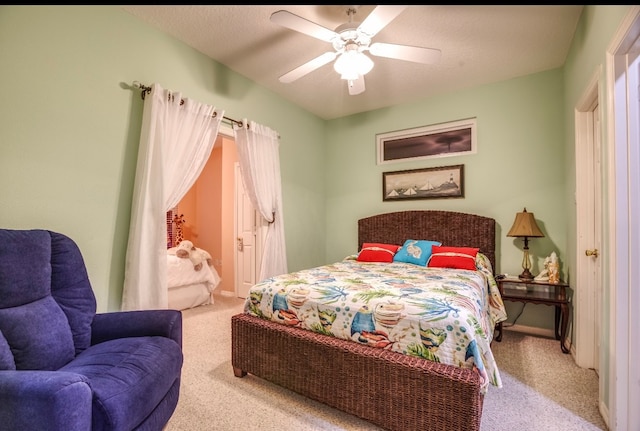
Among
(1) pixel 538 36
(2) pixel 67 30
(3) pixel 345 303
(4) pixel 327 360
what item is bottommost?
(4) pixel 327 360

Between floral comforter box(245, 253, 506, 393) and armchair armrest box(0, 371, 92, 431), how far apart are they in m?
1.25

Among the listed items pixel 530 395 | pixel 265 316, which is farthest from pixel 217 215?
pixel 530 395

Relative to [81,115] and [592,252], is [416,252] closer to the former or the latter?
[592,252]

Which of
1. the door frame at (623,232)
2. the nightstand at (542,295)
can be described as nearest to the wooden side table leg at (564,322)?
the nightstand at (542,295)

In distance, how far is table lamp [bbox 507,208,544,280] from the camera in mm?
3113

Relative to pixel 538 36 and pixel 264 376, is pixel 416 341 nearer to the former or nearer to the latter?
pixel 264 376

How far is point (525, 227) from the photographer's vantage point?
3.14 meters

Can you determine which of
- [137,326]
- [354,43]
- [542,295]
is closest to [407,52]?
[354,43]

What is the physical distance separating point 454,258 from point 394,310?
160cm

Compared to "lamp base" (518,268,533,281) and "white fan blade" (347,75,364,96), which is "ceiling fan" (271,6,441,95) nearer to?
"white fan blade" (347,75,364,96)

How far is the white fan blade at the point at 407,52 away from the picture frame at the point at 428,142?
5.44 ft

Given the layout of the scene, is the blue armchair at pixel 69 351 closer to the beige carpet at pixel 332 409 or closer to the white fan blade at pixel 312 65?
the beige carpet at pixel 332 409

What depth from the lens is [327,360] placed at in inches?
76.0

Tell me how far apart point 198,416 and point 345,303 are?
3.71 feet
